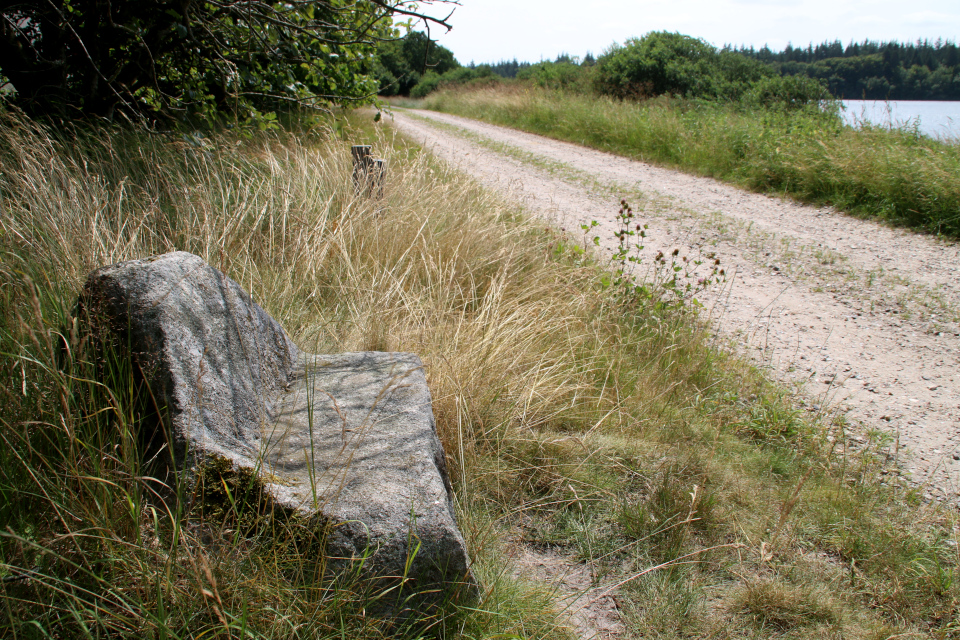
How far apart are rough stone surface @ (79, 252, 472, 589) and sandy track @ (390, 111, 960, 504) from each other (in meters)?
2.45

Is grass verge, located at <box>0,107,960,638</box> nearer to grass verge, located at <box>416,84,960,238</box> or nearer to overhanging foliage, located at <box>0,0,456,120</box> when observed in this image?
overhanging foliage, located at <box>0,0,456,120</box>

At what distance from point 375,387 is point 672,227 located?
5713 millimetres

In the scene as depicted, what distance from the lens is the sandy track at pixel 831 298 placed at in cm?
335

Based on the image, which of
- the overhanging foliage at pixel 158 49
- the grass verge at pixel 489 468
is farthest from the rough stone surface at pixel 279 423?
the overhanging foliage at pixel 158 49

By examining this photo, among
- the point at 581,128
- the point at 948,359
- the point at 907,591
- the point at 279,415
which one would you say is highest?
the point at 581,128

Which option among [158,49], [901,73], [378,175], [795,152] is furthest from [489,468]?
[901,73]

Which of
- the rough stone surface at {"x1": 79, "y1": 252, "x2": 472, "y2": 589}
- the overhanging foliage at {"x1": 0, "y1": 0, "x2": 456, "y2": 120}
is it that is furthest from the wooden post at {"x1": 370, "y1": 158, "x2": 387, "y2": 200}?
the rough stone surface at {"x1": 79, "y1": 252, "x2": 472, "y2": 589}

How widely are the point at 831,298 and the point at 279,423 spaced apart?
4801 mm

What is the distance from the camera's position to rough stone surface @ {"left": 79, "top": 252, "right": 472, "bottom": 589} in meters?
1.55

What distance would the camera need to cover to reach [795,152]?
8.91m

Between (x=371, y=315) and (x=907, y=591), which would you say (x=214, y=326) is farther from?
(x=907, y=591)

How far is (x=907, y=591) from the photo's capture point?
6.49ft

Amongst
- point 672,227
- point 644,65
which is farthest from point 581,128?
point 672,227

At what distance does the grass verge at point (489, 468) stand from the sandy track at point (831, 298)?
0.37 m
